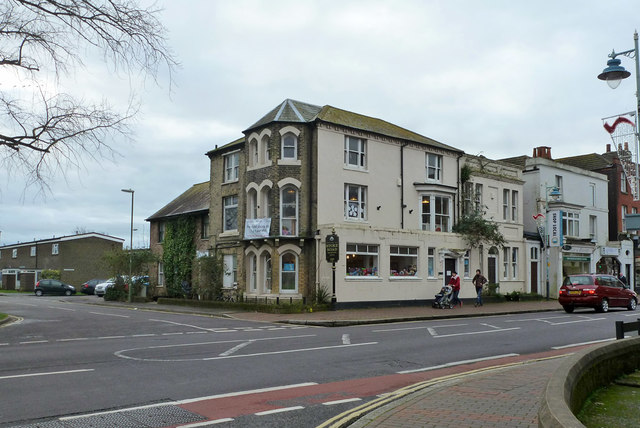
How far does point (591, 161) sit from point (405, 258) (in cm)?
2973

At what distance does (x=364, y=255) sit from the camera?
2823cm

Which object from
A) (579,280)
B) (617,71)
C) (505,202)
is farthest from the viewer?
(505,202)

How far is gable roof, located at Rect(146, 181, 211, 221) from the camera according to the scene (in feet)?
122

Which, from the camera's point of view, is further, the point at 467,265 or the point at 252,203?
the point at 467,265

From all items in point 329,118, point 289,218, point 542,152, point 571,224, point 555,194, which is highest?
point 542,152

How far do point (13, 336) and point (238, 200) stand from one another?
1643 centimetres

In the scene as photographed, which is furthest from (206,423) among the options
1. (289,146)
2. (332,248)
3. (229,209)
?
(229,209)

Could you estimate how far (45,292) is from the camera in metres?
50.0

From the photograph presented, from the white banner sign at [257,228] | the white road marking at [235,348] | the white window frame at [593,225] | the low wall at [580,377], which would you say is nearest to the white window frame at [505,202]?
the white window frame at [593,225]

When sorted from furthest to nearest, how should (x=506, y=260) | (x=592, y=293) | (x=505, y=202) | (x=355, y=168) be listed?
1. (x=505, y=202)
2. (x=506, y=260)
3. (x=355, y=168)
4. (x=592, y=293)

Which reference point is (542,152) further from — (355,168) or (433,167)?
(355,168)

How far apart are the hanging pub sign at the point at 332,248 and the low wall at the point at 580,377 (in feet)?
54.0

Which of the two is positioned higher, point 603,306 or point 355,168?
point 355,168

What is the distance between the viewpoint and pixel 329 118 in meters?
28.8
